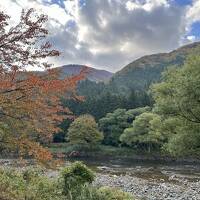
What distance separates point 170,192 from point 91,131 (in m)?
71.7

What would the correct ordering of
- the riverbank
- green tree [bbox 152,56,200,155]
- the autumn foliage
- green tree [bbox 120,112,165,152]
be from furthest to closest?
green tree [bbox 120,112,165,152], the riverbank, green tree [bbox 152,56,200,155], the autumn foliage

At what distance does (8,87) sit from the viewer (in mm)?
13180

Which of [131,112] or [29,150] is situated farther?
[131,112]

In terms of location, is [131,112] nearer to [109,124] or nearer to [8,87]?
[109,124]

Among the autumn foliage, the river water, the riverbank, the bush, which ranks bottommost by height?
the river water

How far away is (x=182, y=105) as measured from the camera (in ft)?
105

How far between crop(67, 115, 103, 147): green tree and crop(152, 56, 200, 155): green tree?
67.9 meters

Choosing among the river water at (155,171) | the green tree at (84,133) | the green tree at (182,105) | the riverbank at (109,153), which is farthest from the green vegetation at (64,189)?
the green tree at (84,133)

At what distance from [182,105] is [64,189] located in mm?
14040

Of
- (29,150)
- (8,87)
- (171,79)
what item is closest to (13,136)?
(29,150)

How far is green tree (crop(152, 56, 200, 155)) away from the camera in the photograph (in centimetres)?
3144

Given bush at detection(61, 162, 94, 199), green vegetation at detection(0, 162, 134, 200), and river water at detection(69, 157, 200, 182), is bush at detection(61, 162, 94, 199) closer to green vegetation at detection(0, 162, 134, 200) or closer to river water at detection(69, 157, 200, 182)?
green vegetation at detection(0, 162, 134, 200)

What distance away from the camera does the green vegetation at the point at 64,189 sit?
19.0 metres

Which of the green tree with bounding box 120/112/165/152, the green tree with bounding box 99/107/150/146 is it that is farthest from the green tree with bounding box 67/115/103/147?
the green tree with bounding box 99/107/150/146
